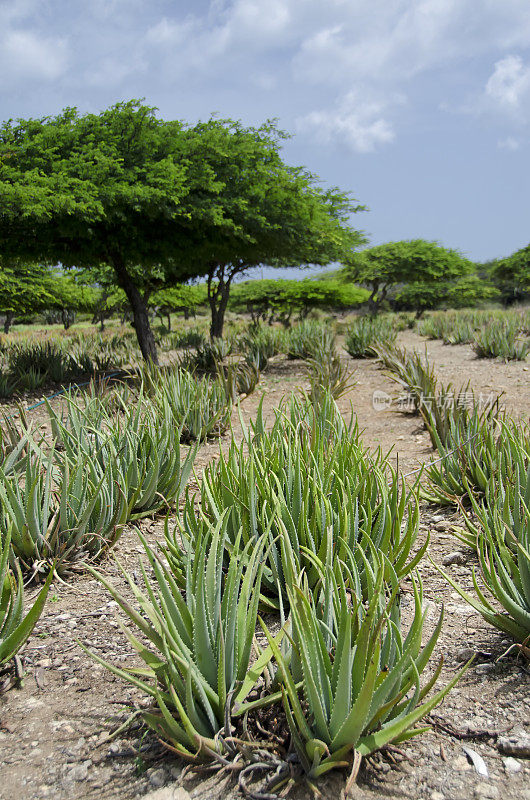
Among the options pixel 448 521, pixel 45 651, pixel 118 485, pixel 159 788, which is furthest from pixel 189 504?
pixel 448 521

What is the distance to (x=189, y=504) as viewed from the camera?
8.32 ft

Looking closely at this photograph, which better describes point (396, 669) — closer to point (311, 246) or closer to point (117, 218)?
point (117, 218)

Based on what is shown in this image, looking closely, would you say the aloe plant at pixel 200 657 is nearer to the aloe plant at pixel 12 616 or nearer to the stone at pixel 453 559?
the aloe plant at pixel 12 616

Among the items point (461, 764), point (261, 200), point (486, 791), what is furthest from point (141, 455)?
point (261, 200)

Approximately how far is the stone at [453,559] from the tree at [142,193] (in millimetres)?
6874

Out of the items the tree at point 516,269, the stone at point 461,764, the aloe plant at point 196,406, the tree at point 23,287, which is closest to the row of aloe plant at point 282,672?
the stone at point 461,764

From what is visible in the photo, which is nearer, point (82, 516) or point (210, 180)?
point (82, 516)

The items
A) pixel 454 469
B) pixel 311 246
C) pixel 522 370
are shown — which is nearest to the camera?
pixel 454 469

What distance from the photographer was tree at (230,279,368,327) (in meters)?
32.4

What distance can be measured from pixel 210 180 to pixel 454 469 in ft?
24.4

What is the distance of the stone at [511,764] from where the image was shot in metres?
1.42

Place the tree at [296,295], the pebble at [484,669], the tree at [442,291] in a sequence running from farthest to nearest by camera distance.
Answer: the tree at [442,291] → the tree at [296,295] → the pebble at [484,669]

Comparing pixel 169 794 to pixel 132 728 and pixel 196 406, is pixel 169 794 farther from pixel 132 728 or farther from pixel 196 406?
pixel 196 406

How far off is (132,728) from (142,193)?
308 inches
